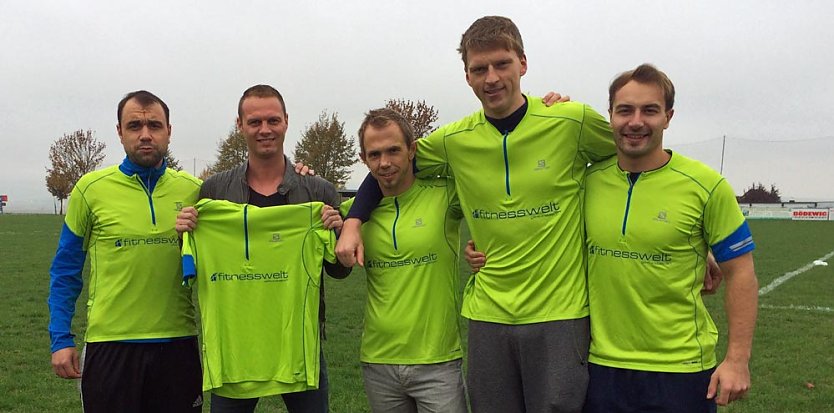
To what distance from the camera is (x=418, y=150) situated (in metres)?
3.71

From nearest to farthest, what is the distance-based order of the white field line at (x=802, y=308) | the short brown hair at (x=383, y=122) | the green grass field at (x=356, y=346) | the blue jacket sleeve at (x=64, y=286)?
the short brown hair at (x=383, y=122) < the blue jacket sleeve at (x=64, y=286) < the green grass field at (x=356, y=346) < the white field line at (x=802, y=308)

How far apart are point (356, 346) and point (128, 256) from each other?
4.68 metres

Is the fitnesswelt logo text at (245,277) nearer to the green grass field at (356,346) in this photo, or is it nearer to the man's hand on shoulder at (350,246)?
the man's hand on shoulder at (350,246)

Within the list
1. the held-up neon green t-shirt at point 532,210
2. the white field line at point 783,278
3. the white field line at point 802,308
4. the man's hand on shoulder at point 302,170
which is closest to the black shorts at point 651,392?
the held-up neon green t-shirt at point 532,210

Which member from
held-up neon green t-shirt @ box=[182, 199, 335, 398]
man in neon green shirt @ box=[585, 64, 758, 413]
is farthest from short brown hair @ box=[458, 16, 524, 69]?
held-up neon green t-shirt @ box=[182, 199, 335, 398]

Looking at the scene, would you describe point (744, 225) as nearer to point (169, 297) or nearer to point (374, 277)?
point (374, 277)

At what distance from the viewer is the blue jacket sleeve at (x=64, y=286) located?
3660 mm

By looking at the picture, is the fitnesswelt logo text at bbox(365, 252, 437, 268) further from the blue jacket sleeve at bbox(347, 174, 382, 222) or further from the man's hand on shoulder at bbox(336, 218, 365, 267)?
the blue jacket sleeve at bbox(347, 174, 382, 222)

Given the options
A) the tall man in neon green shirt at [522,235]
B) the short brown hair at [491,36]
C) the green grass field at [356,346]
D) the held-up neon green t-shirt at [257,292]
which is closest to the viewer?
the tall man in neon green shirt at [522,235]

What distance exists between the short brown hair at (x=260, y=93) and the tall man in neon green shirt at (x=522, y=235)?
889mm

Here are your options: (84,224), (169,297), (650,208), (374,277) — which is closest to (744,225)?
(650,208)

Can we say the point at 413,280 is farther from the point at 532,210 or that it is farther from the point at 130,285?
the point at 130,285

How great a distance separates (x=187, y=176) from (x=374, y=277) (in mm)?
1390

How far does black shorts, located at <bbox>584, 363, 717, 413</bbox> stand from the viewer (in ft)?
9.91
